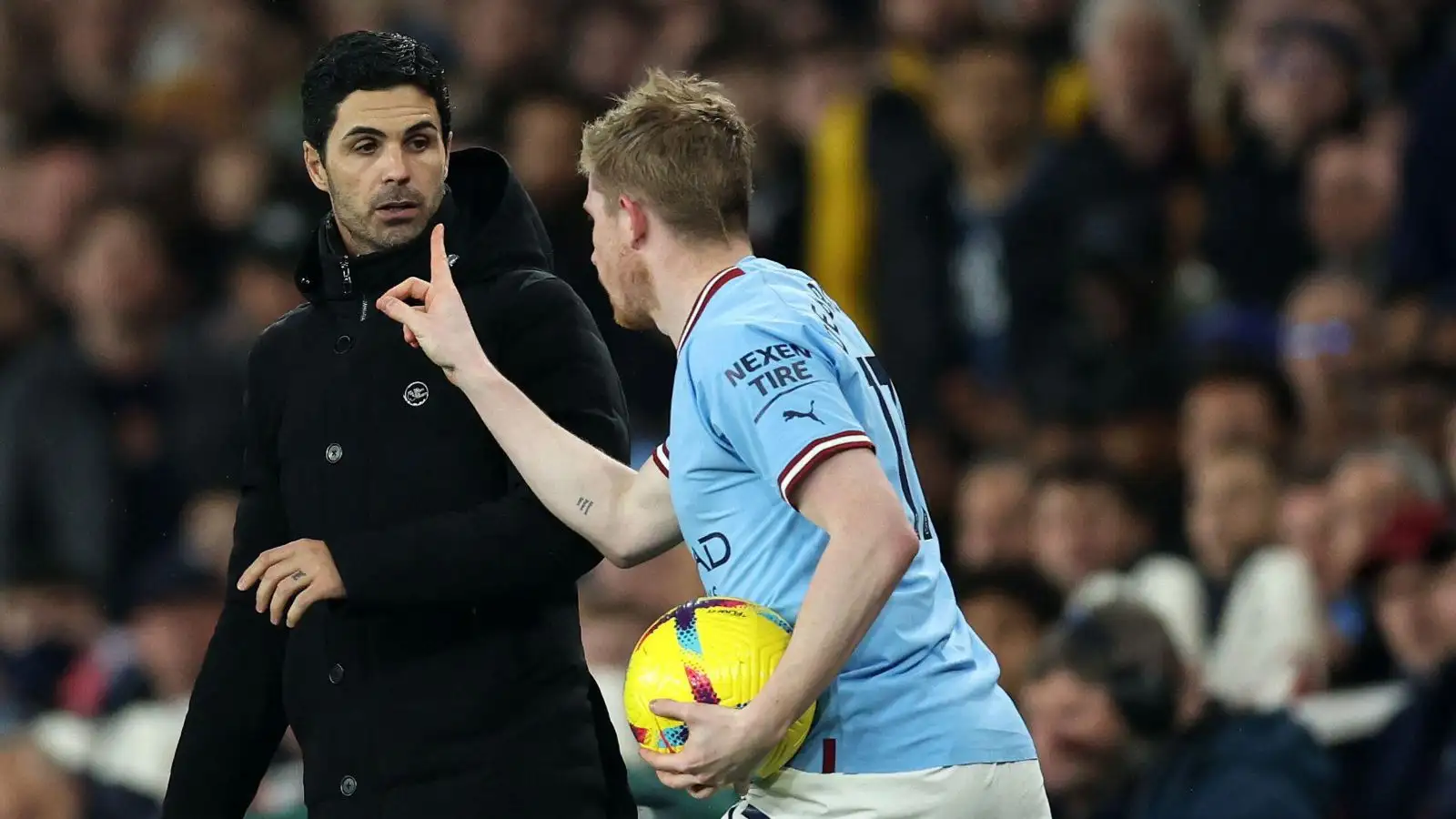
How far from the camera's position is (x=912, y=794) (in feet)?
12.4

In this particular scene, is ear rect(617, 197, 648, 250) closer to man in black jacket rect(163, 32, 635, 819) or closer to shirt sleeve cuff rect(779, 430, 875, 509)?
man in black jacket rect(163, 32, 635, 819)

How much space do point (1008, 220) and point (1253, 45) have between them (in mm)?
1279

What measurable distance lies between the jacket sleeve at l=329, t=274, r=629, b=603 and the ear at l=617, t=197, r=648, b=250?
343 mm

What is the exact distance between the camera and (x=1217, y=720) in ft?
21.1

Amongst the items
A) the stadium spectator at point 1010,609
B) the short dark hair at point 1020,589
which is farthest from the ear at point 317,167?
the short dark hair at point 1020,589

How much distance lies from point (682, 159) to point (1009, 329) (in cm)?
555

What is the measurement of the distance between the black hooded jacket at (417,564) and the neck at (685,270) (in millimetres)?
338

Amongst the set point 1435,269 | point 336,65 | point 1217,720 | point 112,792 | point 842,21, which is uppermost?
point 336,65

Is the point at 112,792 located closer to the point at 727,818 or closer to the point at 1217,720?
the point at 1217,720

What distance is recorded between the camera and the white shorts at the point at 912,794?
12.4ft

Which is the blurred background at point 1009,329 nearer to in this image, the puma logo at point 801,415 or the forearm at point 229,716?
the forearm at point 229,716

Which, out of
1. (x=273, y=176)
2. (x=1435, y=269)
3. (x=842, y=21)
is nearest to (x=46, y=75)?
(x=273, y=176)

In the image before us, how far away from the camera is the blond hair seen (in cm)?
393

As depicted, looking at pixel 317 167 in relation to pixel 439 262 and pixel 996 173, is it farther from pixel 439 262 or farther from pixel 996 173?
pixel 996 173
